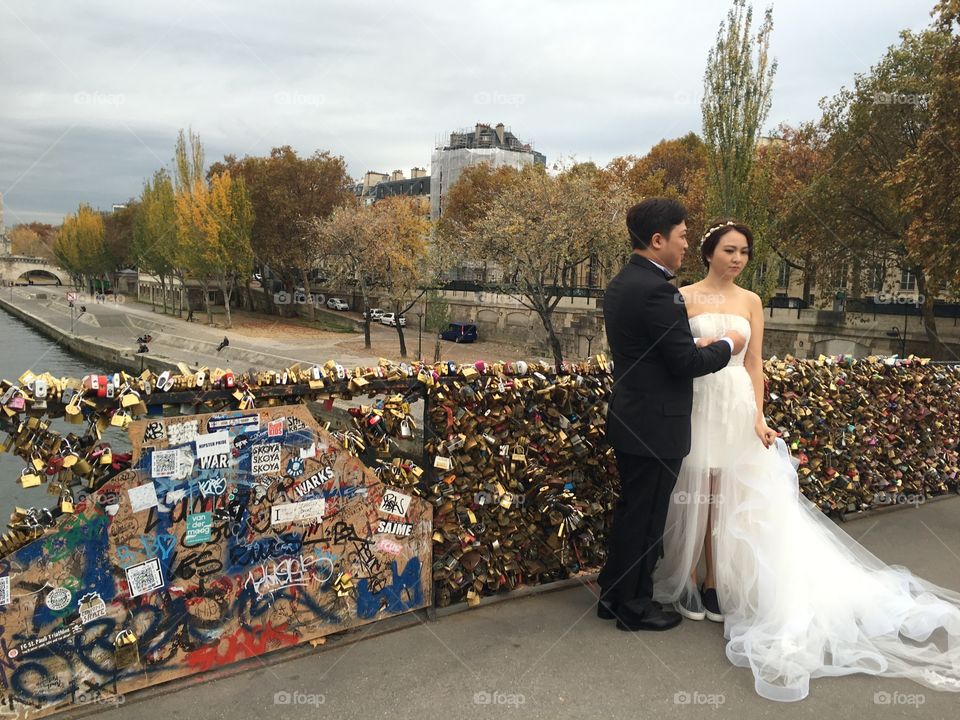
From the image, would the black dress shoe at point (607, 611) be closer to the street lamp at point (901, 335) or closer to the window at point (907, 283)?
the street lamp at point (901, 335)

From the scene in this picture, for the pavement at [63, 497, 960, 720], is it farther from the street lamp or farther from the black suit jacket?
the street lamp

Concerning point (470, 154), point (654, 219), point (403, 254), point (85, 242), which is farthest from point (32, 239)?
point (654, 219)

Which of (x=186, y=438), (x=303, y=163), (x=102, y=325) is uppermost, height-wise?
(x=303, y=163)

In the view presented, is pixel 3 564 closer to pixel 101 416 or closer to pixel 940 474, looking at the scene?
pixel 101 416

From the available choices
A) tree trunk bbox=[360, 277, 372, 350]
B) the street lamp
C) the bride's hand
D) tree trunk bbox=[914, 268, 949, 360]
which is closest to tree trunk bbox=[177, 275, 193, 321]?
tree trunk bbox=[360, 277, 372, 350]

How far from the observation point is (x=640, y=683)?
3443 mm

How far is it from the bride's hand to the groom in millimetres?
504

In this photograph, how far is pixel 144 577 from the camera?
3.25 meters

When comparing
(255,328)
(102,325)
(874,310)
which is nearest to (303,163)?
(255,328)

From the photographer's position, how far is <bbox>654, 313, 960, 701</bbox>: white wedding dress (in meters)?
3.84

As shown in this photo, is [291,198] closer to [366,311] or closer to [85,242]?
[366,311]

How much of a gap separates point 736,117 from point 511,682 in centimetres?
2715

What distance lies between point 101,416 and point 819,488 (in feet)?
18.9

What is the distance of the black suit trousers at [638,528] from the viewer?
3973 millimetres
